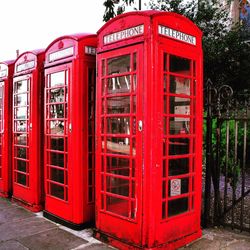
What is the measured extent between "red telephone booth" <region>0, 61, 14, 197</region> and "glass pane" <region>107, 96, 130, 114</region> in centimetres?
317

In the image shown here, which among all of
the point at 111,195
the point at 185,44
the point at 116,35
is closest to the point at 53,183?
the point at 111,195

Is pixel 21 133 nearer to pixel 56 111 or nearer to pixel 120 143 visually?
pixel 56 111

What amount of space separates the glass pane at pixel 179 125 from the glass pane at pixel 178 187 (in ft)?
1.86

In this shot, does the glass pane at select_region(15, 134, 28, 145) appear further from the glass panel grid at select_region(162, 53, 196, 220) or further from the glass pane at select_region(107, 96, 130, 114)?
the glass panel grid at select_region(162, 53, 196, 220)

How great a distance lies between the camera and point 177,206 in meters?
3.64

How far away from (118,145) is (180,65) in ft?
3.90

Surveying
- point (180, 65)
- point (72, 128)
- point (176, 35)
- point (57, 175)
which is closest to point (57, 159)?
point (57, 175)

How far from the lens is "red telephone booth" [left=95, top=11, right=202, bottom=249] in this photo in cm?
332

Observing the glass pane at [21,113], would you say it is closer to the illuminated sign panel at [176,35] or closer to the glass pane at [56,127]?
the glass pane at [56,127]

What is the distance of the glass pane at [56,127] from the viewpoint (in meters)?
4.46

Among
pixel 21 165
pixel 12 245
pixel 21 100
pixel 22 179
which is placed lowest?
pixel 12 245

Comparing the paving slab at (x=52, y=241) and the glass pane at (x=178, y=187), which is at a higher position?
the glass pane at (x=178, y=187)

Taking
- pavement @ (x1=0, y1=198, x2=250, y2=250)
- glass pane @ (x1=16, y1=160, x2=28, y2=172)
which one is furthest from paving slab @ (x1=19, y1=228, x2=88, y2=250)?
glass pane @ (x1=16, y1=160, x2=28, y2=172)

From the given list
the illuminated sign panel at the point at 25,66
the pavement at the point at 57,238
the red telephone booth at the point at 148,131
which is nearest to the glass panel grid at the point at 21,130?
the illuminated sign panel at the point at 25,66
